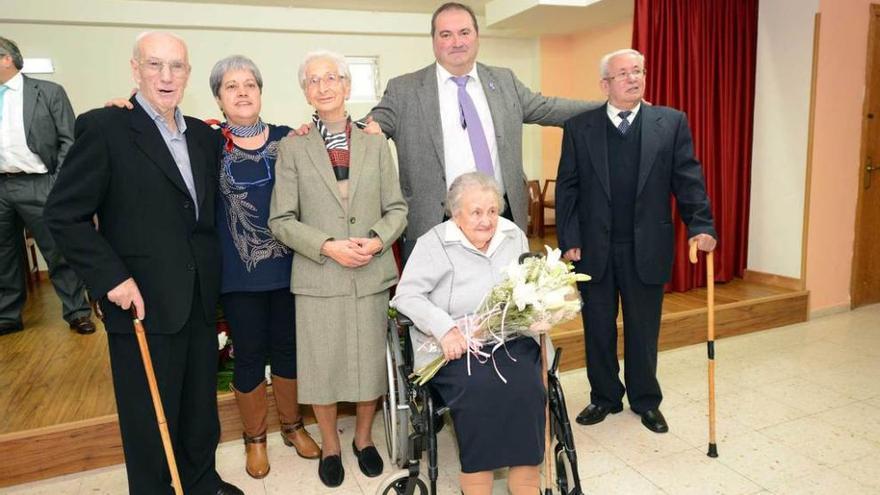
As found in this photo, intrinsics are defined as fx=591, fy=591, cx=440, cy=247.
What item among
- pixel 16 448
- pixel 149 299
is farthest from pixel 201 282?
pixel 16 448

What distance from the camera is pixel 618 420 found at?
2971 millimetres

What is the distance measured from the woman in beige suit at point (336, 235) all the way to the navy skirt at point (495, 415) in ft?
1.75

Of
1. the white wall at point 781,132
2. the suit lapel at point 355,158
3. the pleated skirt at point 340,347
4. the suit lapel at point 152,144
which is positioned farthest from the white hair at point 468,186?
the white wall at point 781,132

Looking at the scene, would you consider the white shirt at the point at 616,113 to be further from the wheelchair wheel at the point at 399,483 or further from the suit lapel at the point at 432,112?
the wheelchair wheel at the point at 399,483

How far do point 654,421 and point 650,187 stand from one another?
1128 millimetres

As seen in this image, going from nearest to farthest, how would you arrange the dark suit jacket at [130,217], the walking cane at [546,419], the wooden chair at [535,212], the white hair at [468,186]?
the dark suit jacket at [130,217]
the walking cane at [546,419]
the white hair at [468,186]
the wooden chair at [535,212]

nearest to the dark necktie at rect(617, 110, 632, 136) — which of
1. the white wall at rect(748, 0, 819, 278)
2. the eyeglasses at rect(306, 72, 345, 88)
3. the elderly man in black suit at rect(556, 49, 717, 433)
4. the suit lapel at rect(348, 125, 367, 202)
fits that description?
the elderly man in black suit at rect(556, 49, 717, 433)

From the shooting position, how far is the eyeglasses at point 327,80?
2.24 m

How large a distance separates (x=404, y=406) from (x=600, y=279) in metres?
1.17

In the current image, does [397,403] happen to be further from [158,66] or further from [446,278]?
[158,66]

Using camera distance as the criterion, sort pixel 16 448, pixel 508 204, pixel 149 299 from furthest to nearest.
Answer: pixel 508 204 < pixel 16 448 < pixel 149 299

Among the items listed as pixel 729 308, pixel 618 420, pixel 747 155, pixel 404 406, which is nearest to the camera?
pixel 404 406

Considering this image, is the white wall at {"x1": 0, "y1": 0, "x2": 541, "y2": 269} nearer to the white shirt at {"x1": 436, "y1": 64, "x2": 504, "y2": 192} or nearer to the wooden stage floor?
the wooden stage floor

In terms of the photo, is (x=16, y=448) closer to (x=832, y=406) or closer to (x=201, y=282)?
(x=201, y=282)
